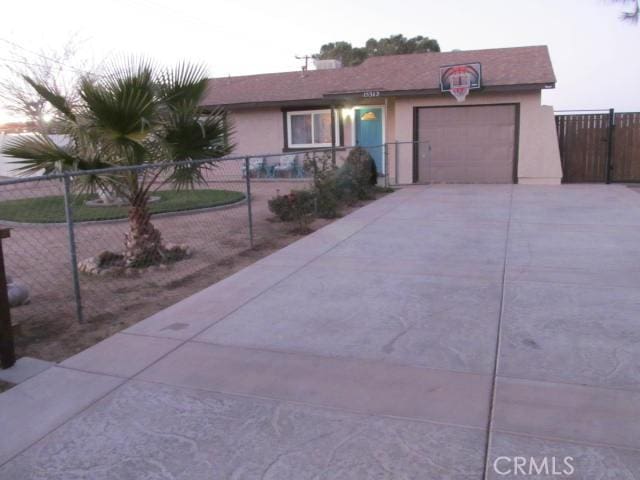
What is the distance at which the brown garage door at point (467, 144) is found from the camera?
17656mm

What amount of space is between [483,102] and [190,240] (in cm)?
1106

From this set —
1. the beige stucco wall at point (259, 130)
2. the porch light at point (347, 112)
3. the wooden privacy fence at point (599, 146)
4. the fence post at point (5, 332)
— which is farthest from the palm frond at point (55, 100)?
the wooden privacy fence at point (599, 146)

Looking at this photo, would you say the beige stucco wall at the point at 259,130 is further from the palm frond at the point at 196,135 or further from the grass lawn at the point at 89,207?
the palm frond at the point at 196,135

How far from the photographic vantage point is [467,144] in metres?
18.1

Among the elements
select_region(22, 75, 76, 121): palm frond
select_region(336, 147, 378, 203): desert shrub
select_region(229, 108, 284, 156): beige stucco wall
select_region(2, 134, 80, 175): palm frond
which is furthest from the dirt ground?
select_region(229, 108, 284, 156): beige stucco wall

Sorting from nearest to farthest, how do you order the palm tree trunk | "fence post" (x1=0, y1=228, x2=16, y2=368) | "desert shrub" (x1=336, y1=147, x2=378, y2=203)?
"fence post" (x1=0, y1=228, x2=16, y2=368) → the palm tree trunk → "desert shrub" (x1=336, y1=147, x2=378, y2=203)

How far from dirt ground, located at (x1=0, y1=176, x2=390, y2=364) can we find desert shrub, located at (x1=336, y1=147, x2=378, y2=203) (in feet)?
3.36

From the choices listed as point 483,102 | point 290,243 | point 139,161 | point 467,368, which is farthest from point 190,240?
point 483,102

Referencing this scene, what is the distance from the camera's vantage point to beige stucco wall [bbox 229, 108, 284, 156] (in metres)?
21.6

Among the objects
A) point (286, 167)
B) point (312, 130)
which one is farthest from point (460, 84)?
point (286, 167)

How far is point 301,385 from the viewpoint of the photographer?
4.13m

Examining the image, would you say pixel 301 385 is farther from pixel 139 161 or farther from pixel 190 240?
pixel 190 240

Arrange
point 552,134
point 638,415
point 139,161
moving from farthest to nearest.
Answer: point 552,134
point 139,161
point 638,415

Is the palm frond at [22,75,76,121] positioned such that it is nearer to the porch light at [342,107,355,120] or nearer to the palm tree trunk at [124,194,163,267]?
the palm tree trunk at [124,194,163,267]
